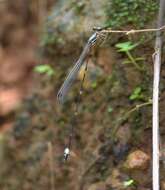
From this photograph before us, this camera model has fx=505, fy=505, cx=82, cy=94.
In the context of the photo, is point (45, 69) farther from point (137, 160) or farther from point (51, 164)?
point (137, 160)

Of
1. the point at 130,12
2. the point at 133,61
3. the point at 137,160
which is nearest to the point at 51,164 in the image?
the point at 137,160

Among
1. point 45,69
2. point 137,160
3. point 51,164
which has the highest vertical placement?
point 45,69

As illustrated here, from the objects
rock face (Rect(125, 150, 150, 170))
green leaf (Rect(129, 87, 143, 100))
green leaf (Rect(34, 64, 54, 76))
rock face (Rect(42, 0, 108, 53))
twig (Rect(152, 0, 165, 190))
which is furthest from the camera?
green leaf (Rect(34, 64, 54, 76))

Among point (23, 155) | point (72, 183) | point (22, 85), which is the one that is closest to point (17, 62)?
point (22, 85)

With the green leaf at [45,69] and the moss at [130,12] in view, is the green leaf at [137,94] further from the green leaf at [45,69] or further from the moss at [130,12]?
the green leaf at [45,69]

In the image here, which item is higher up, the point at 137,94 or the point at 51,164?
the point at 137,94

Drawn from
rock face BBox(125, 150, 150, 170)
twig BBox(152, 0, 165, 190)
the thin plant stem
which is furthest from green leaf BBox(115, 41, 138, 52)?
rock face BBox(125, 150, 150, 170)

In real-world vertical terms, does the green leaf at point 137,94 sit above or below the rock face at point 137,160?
above

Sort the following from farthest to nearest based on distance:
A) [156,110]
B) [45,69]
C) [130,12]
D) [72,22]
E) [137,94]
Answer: [45,69] < [72,22] < [130,12] < [137,94] < [156,110]

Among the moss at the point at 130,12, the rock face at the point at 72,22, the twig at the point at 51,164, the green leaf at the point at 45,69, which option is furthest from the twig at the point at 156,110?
the green leaf at the point at 45,69

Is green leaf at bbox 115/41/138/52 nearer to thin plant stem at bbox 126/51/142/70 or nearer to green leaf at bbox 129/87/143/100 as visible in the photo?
thin plant stem at bbox 126/51/142/70

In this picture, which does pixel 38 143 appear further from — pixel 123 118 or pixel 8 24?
pixel 8 24
